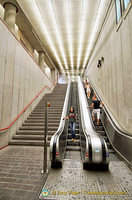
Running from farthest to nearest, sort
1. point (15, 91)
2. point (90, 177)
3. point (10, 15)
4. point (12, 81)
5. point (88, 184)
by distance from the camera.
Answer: point (10, 15)
point (15, 91)
point (12, 81)
point (90, 177)
point (88, 184)

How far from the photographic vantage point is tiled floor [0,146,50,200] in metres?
1.94

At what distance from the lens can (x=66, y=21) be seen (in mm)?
7969

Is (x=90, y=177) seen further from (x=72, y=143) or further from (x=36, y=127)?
(x=36, y=127)

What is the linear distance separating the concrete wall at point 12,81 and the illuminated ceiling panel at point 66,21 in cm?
296

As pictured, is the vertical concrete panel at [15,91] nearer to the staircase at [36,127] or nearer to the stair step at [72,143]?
the staircase at [36,127]

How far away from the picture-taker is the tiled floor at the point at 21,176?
1936 mm

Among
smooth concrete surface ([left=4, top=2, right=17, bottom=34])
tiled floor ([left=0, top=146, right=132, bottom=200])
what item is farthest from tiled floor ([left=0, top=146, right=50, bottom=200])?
smooth concrete surface ([left=4, top=2, right=17, bottom=34])

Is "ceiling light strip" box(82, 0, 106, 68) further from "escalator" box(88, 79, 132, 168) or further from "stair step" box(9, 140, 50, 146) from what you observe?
"stair step" box(9, 140, 50, 146)

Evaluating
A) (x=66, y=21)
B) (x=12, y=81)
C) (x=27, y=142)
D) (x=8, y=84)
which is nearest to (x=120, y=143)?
(x=27, y=142)

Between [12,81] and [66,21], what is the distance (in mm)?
6060

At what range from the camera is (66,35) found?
9555mm

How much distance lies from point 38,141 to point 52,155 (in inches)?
87.9

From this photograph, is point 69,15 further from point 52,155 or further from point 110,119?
point 52,155

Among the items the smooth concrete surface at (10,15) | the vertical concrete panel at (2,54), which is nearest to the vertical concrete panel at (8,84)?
the vertical concrete panel at (2,54)
